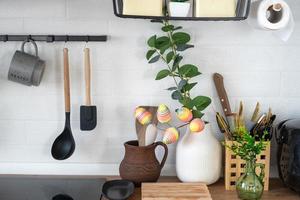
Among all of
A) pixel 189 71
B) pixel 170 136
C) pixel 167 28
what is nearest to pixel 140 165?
pixel 170 136

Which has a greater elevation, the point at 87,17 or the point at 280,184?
the point at 87,17

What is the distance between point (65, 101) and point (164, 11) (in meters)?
0.45

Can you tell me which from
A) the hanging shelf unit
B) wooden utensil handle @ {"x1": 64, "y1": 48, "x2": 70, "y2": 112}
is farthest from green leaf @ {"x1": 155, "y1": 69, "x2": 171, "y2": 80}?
wooden utensil handle @ {"x1": 64, "y1": 48, "x2": 70, "y2": 112}

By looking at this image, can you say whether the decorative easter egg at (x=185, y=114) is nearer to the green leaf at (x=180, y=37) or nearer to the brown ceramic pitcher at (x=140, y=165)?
the brown ceramic pitcher at (x=140, y=165)

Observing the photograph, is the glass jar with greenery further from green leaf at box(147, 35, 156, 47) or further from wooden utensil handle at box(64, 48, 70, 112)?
wooden utensil handle at box(64, 48, 70, 112)

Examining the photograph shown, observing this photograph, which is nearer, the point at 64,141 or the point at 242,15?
the point at 242,15

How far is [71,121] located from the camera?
1433 mm

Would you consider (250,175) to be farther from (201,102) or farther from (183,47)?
(183,47)

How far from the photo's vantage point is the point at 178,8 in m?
1.21

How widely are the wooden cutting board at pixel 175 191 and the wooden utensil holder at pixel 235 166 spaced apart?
0.34 feet

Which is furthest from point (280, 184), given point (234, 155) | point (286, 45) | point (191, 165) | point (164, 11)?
point (164, 11)

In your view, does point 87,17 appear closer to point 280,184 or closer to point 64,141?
point 64,141


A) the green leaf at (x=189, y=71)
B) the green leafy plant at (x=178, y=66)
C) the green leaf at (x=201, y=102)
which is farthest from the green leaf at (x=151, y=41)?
the green leaf at (x=201, y=102)

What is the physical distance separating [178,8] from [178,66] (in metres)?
0.21
